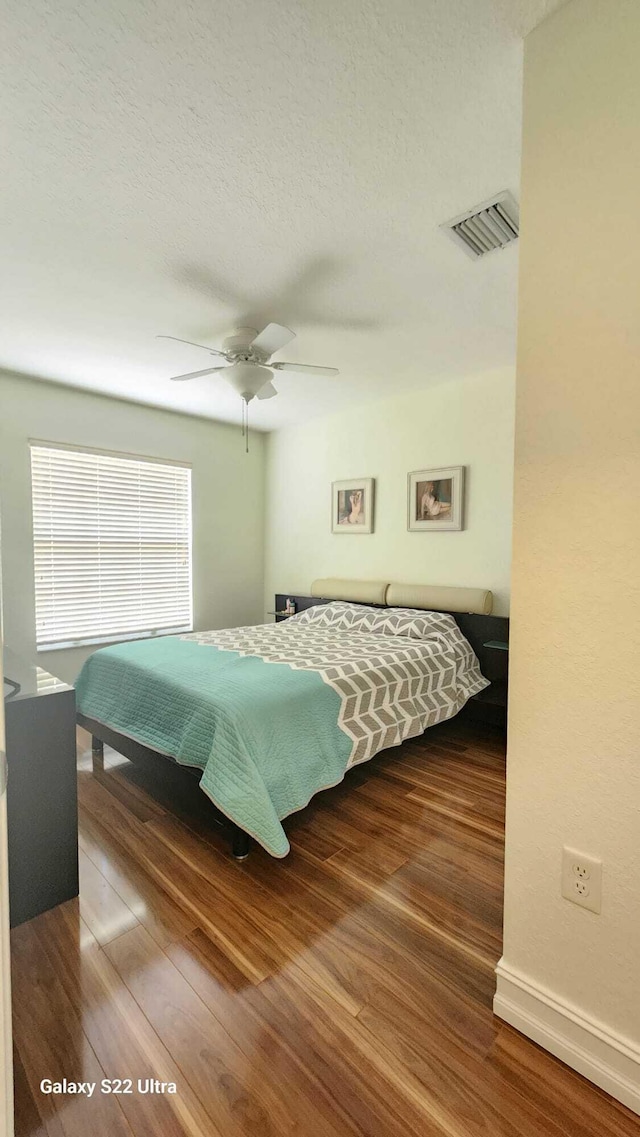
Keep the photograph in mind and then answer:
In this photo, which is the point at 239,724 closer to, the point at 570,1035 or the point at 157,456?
the point at 570,1035

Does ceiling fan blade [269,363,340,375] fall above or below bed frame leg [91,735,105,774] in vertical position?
above

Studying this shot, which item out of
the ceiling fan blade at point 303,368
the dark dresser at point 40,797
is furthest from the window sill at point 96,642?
the ceiling fan blade at point 303,368

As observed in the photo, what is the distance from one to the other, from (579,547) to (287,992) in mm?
1466

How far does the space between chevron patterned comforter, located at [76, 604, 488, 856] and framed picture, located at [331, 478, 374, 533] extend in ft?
3.66

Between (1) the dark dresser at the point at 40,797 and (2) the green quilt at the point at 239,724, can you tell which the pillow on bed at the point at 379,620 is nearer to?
(2) the green quilt at the point at 239,724

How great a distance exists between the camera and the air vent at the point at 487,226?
178 cm

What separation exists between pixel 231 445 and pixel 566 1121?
4.86m

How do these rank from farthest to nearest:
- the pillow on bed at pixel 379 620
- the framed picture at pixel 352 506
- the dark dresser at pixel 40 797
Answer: the framed picture at pixel 352 506 → the pillow on bed at pixel 379 620 → the dark dresser at pixel 40 797

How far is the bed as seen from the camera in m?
1.91

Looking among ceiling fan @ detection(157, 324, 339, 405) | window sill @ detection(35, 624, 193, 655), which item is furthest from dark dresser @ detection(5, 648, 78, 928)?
window sill @ detection(35, 624, 193, 655)

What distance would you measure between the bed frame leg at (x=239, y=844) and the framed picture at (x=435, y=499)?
2.66m

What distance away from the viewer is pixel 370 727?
2467 millimetres

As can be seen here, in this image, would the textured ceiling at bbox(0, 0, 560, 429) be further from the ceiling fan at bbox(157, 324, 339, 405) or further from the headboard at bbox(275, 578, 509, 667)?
the headboard at bbox(275, 578, 509, 667)

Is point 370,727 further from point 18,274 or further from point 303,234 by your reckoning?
point 18,274
